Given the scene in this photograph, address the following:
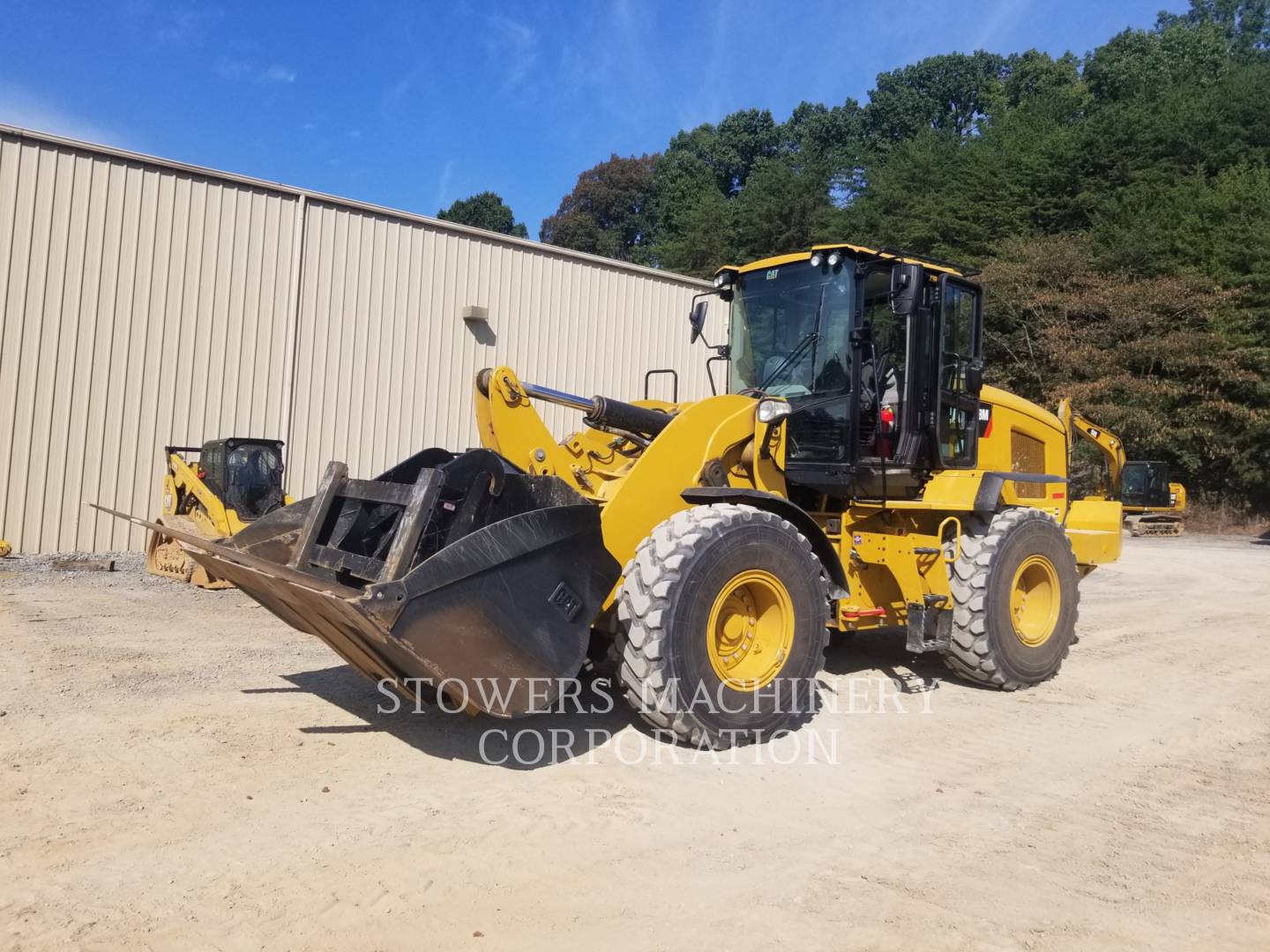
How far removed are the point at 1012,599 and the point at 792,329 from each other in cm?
241

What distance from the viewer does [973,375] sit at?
6578 mm

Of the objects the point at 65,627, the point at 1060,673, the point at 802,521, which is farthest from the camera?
the point at 65,627

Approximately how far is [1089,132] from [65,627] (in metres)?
32.2

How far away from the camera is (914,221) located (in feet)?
106

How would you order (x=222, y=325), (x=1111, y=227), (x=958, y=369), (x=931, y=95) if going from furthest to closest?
(x=931, y=95) → (x=1111, y=227) → (x=222, y=325) → (x=958, y=369)

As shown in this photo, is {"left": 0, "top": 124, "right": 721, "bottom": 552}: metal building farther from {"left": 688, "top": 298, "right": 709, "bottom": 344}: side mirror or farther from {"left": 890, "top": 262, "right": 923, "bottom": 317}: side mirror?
{"left": 890, "top": 262, "right": 923, "bottom": 317}: side mirror

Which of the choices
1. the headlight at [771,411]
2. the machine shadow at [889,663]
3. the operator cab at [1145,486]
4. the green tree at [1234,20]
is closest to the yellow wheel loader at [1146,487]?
the operator cab at [1145,486]

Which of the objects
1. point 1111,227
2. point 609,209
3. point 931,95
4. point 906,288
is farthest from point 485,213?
point 906,288

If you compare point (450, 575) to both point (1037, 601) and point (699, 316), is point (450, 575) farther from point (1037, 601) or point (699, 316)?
point (1037, 601)

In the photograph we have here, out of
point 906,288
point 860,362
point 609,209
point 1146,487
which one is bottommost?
point 1146,487

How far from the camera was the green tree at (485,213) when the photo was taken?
66.7 metres

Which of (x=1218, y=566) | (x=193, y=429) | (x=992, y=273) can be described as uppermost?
(x=992, y=273)

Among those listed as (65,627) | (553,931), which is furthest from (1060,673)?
(65,627)

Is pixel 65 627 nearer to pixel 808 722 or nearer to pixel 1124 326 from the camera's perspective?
pixel 808 722
